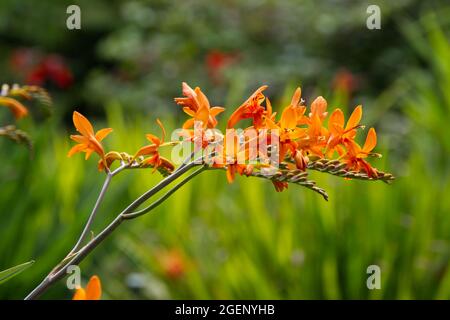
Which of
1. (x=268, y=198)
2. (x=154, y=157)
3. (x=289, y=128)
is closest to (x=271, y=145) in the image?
(x=289, y=128)

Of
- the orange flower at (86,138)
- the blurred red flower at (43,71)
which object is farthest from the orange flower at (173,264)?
the blurred red flower at (43,71)

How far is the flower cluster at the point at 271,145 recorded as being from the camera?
0.90m

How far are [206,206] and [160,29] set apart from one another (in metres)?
3.84

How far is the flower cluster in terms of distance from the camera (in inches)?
35.3

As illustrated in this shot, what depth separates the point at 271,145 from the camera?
921 mm

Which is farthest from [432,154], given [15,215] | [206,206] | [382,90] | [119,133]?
[382,90]

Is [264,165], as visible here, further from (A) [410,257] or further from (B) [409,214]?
(B) [409,214]

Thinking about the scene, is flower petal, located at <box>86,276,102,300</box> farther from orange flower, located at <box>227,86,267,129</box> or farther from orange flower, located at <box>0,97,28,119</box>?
orange flower, located at <box>0,97,28,119</box>

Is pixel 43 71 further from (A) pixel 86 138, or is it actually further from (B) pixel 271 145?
(B) pixel 271 145

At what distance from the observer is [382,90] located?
21.0 feet

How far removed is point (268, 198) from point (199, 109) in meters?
2.65

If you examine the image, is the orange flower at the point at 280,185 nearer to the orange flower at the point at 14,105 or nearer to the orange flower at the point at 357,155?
the orange flower at the point at 357,155

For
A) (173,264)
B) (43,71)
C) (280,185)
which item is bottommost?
(173,264)

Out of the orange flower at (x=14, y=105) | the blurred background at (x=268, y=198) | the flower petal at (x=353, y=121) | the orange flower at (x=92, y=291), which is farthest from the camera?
the blurred background at (x=268, y=198)
